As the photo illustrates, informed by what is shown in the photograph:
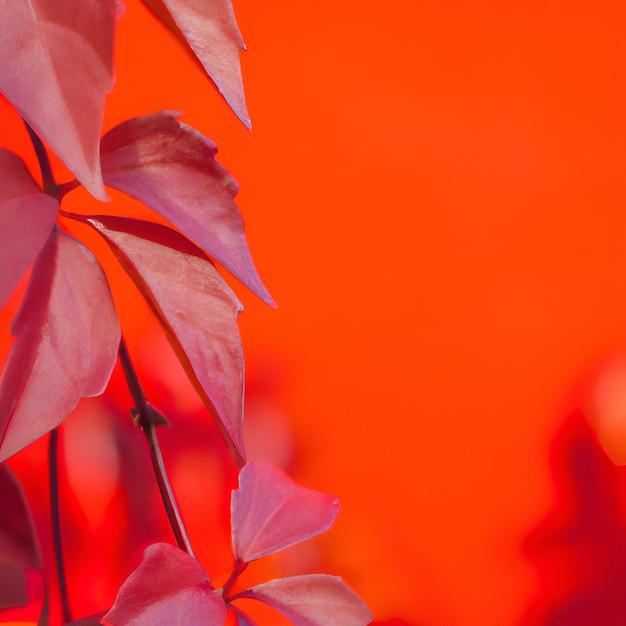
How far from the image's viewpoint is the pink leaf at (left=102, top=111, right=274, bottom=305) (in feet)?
0.60

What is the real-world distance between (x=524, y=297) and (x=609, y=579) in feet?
0.40

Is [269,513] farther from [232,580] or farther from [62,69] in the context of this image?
[62,69]

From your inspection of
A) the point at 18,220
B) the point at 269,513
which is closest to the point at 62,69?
the point at 18,220

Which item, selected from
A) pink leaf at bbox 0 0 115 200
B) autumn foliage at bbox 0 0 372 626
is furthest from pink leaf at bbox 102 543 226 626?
pink leaf at bbox 0 0 115 200

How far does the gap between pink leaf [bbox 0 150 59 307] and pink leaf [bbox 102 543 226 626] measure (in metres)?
0.08

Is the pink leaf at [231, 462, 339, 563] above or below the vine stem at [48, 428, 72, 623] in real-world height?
above

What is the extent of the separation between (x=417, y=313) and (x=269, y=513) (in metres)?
0.11

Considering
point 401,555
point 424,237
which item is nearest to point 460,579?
point 401,555

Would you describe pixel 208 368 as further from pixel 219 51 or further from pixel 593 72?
pixel 593 72

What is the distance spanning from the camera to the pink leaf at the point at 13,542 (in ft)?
0.86

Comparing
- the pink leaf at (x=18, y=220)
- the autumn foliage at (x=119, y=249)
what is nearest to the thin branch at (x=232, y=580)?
the autumn foliage at (x=119, y=249)

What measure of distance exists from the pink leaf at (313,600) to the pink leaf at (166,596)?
0.03 metres

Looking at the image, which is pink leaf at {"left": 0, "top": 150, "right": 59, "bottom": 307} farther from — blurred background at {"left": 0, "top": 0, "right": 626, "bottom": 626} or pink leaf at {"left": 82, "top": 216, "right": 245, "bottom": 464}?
blurred background at {"left": 0, "top": 0, "right": 626, "bottom": 626}

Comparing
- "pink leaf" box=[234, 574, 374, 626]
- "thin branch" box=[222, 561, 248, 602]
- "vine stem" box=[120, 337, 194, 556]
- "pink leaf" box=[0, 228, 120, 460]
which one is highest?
"pink leaf" box=[0, 228, 120, 460]
